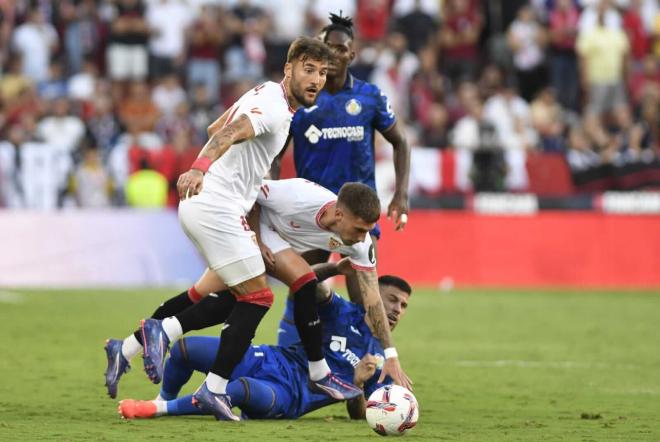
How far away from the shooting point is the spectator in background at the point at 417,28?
25.4 m

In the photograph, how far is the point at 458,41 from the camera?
2583 cm

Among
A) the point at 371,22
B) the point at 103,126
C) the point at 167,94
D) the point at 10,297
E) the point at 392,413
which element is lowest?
the point at 10,297

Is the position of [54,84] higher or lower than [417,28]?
lower

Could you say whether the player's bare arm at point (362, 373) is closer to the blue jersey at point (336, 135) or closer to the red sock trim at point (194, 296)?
the red sock trim at point (194, 296)

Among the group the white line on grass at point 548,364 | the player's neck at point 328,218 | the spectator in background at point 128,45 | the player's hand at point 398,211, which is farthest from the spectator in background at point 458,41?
the player's neck at point 328,218

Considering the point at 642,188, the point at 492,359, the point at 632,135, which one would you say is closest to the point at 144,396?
the point at 492,359

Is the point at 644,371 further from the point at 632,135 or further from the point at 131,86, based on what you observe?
the point at 131,86

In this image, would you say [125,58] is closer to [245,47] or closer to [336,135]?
[245,47]

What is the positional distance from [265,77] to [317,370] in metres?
15.8

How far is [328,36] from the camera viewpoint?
1033 centimetres

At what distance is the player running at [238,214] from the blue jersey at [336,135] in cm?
196

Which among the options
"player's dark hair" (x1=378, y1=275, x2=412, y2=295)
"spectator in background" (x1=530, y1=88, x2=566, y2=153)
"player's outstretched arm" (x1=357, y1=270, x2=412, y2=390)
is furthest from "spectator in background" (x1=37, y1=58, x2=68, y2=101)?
"player's outstretched arm" (x1=357, y1=270, x2=412, y2=390)

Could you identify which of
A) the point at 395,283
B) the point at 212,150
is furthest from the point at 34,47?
the point at 212,150

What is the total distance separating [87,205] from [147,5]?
18.3 feet
